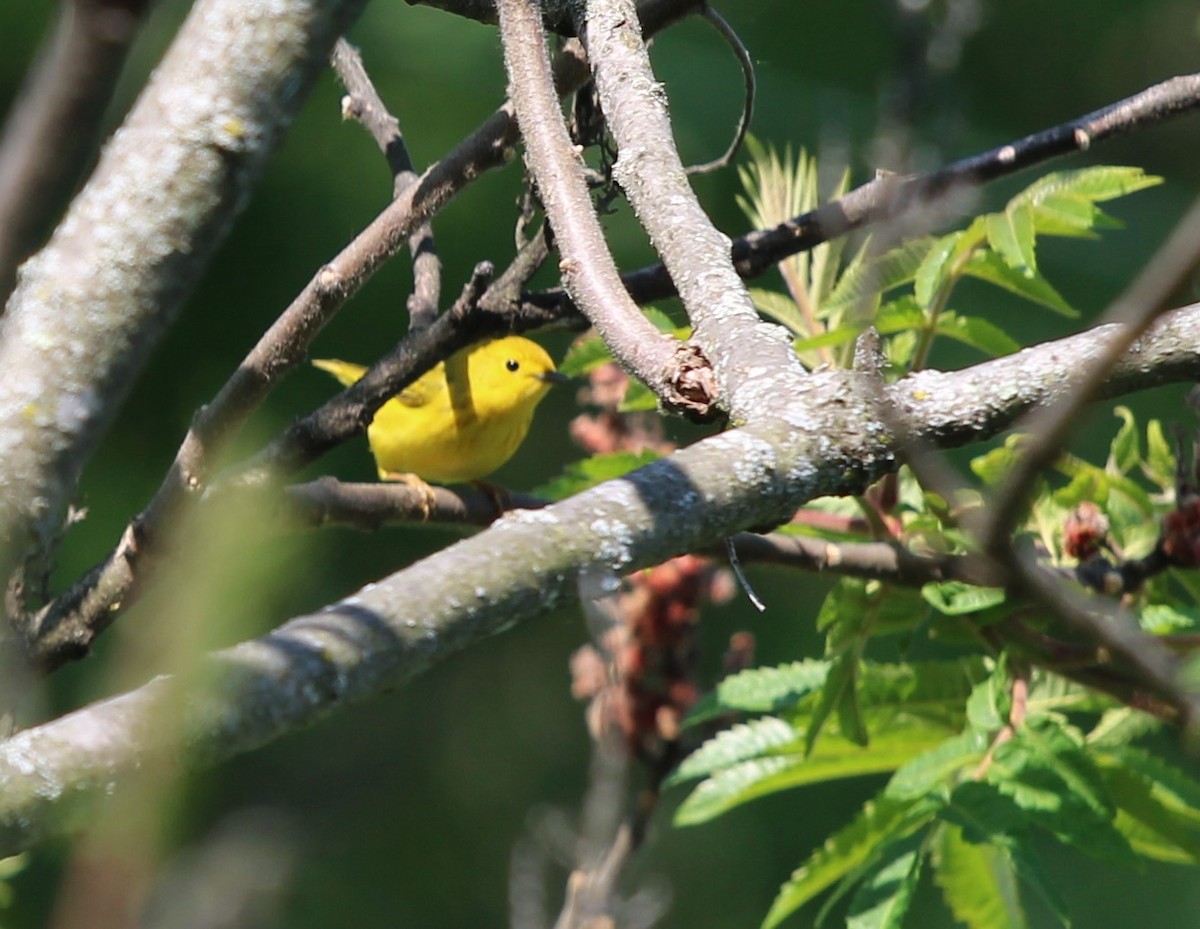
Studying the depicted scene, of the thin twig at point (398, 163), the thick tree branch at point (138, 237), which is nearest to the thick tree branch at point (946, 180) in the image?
the thin twig at point (398, 163)

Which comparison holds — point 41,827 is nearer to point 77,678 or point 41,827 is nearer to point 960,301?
point 77,678

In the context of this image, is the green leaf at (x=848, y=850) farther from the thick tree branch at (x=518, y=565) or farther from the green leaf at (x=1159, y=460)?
the thick tree branch at (x=518, y=565)

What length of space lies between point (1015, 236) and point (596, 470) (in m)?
0.66

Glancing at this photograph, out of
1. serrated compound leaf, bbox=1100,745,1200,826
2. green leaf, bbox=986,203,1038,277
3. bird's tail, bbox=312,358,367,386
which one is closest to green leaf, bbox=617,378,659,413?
green leaf, bbox=986,203,1038,277

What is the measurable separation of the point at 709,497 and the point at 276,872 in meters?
0.47

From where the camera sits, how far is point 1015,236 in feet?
6.09

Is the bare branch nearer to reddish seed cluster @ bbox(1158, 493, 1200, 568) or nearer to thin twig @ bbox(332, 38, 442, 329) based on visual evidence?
thin twig @ bbox(332, 38, 442, 329)

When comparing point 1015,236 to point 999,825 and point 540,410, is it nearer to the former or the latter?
point 999,825

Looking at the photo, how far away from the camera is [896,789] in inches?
70.9

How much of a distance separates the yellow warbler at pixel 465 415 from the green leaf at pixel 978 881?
1.92 metres

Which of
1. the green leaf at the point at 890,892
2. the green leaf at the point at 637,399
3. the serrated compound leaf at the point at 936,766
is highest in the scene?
the green leaf at the point at 637,399

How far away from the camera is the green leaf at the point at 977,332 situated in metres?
1.98

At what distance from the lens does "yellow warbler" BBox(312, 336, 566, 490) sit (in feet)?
11.8

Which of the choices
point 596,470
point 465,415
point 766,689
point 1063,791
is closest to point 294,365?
point 596,470
